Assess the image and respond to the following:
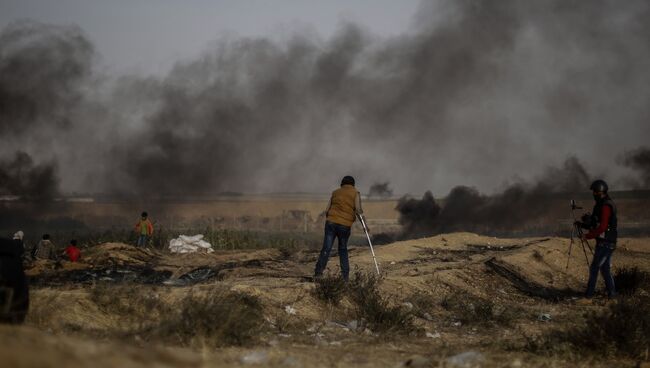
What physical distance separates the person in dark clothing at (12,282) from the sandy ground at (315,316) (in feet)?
2.06

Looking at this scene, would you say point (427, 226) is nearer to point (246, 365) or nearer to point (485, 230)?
point (485, 230)

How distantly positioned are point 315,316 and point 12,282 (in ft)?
16.9

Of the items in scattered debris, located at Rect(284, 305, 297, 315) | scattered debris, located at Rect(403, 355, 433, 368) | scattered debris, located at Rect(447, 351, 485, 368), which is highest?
scattered debris, located at Rect(284, 305, 297, 315)

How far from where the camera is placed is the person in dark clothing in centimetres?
587

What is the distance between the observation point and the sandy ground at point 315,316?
4.82 meters

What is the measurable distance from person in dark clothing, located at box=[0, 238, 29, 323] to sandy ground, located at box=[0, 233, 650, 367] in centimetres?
63

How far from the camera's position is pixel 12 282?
5.95m

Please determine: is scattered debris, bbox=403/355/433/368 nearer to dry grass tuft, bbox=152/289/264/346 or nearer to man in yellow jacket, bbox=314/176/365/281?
dry grass tuft, bbox=152/289/264/346

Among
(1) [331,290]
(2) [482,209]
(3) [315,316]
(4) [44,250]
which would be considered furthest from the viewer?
(2) [482,209]

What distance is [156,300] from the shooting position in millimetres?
9445

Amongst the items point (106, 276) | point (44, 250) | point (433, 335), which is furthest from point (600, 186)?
point (44, 250)

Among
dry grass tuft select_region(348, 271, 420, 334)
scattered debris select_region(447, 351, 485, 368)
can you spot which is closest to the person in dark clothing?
scattered debris select_region(447, 351, 485, 368)

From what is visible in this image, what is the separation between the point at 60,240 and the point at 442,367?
25.2 m

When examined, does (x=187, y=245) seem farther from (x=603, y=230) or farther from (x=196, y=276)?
(x=603, y=230)
